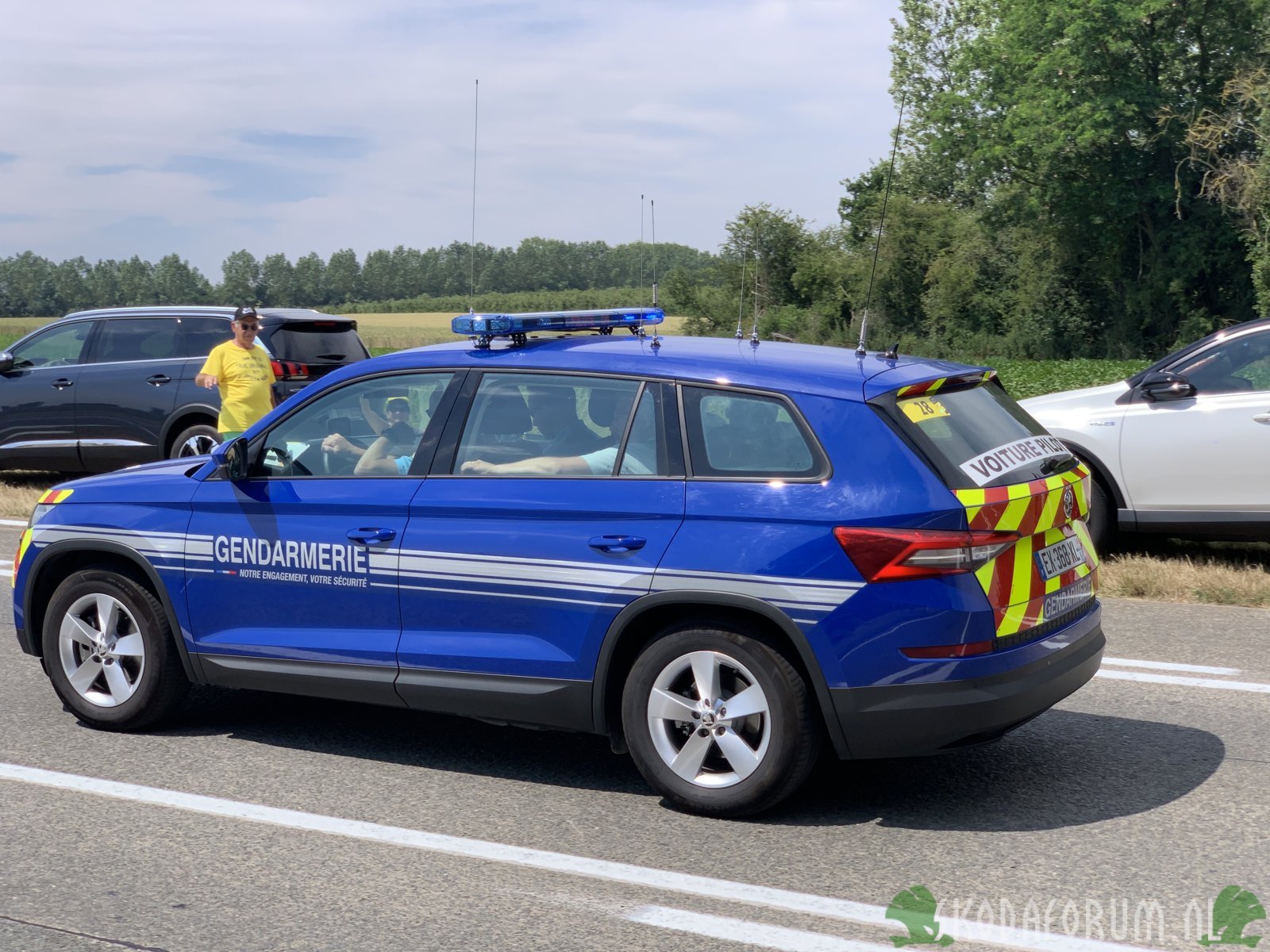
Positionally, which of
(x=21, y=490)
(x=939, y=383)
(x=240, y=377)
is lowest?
(x=21, y=490)

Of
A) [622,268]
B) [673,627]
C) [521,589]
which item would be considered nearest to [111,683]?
[521,589]

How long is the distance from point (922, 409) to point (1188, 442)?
4860 millimetres

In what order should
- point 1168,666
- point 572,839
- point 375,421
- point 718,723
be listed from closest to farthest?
point 572,839, point 718,723, point 375,421, point 1168,666

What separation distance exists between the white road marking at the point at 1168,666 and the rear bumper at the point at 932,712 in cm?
252

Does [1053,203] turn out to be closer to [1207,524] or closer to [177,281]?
[177,281]

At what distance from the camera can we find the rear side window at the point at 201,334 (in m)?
13.8

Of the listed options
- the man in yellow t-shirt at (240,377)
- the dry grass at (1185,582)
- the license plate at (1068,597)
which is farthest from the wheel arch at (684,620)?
the man in yellow t-shirt at (240,377)

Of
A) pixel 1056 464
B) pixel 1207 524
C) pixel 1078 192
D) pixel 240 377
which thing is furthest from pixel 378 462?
pixel 1078 192

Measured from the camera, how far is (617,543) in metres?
4.90

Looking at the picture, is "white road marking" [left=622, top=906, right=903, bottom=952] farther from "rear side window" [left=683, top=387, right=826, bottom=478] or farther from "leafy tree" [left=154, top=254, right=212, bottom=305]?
"leafy tree" [left=154, top=254, right=212, bottom=305]

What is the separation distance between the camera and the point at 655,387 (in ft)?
16.7

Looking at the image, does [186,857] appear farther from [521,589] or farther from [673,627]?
[673,627]

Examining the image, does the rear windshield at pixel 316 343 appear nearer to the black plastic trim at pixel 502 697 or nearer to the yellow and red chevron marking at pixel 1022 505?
the black plastic trim at pixel 502 697

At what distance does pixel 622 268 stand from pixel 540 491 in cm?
251
